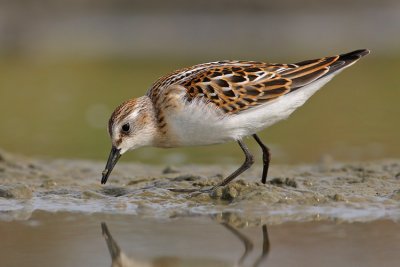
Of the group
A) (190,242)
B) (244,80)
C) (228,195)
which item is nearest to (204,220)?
(228,195)

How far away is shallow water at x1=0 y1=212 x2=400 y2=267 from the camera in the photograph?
6.61m

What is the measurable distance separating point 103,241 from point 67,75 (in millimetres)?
13605

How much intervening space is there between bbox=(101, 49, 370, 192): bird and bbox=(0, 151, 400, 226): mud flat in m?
0.44

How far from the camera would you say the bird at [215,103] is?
881cm

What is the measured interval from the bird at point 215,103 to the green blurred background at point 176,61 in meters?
3.23

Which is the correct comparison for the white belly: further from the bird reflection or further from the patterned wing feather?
the bird reflection

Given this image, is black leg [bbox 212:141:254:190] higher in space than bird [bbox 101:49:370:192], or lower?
lower

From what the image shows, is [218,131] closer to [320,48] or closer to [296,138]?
[296,138]

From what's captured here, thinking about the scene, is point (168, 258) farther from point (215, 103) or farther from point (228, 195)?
point (215, 103)

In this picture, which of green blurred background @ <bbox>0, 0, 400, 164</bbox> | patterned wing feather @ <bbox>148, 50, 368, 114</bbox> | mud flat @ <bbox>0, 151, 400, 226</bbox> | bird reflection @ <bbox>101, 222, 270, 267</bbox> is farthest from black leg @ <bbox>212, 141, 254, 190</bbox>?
green blurred background @ <bbox>0, 0, 400, 164</bbox>

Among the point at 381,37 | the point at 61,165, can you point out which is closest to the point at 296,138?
the point at 61,165

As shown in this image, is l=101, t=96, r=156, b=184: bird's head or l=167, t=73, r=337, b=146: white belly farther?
l=101, t=96, r=156, b=184: bird's head

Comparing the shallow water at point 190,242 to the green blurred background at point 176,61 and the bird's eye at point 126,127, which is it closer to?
the bird's eye at point 126,127

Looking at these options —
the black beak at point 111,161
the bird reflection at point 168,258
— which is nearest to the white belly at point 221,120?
the black beak at point 111,161
